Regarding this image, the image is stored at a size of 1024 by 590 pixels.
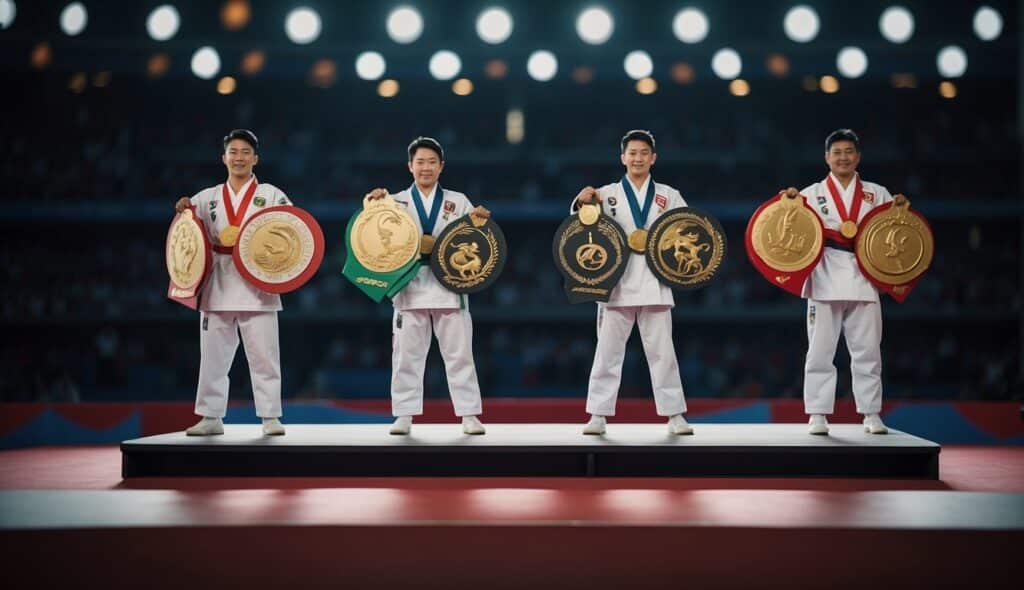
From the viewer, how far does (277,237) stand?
4.53 metres

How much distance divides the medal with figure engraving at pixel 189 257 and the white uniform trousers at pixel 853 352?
10.3 ft

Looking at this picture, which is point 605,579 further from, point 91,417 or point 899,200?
point 91,417

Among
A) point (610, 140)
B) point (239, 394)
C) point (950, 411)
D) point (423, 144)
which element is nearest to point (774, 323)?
point (610, 140)

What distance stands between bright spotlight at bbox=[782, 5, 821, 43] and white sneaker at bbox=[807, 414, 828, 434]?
728 cm

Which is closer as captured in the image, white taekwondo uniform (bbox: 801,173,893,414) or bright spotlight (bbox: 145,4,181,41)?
white taekwondo uniform (bbox: 801,173,893,414)

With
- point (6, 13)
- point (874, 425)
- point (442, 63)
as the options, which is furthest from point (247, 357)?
point (6, 13)

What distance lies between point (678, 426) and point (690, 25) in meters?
7.49

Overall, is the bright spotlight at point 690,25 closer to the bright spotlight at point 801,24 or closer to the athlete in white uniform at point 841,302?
the bright spotlight at point 801,24

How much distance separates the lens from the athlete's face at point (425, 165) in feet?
15.2

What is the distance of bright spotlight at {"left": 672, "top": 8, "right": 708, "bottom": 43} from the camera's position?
10.7m

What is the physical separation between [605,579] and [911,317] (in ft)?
30.6

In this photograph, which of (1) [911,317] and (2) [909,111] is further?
(2) [909,111]

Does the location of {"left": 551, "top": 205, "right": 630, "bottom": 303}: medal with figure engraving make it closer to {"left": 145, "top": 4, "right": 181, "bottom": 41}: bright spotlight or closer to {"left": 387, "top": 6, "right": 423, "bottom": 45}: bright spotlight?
{"left": 387, "top": 6, "right": 423, "bottom": 45}: bright spotlight

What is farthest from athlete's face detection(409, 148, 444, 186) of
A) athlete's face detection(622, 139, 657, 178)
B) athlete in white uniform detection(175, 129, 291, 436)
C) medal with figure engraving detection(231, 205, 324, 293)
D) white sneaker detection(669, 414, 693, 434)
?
white sneaker detection(669, 414, 693, 434)
